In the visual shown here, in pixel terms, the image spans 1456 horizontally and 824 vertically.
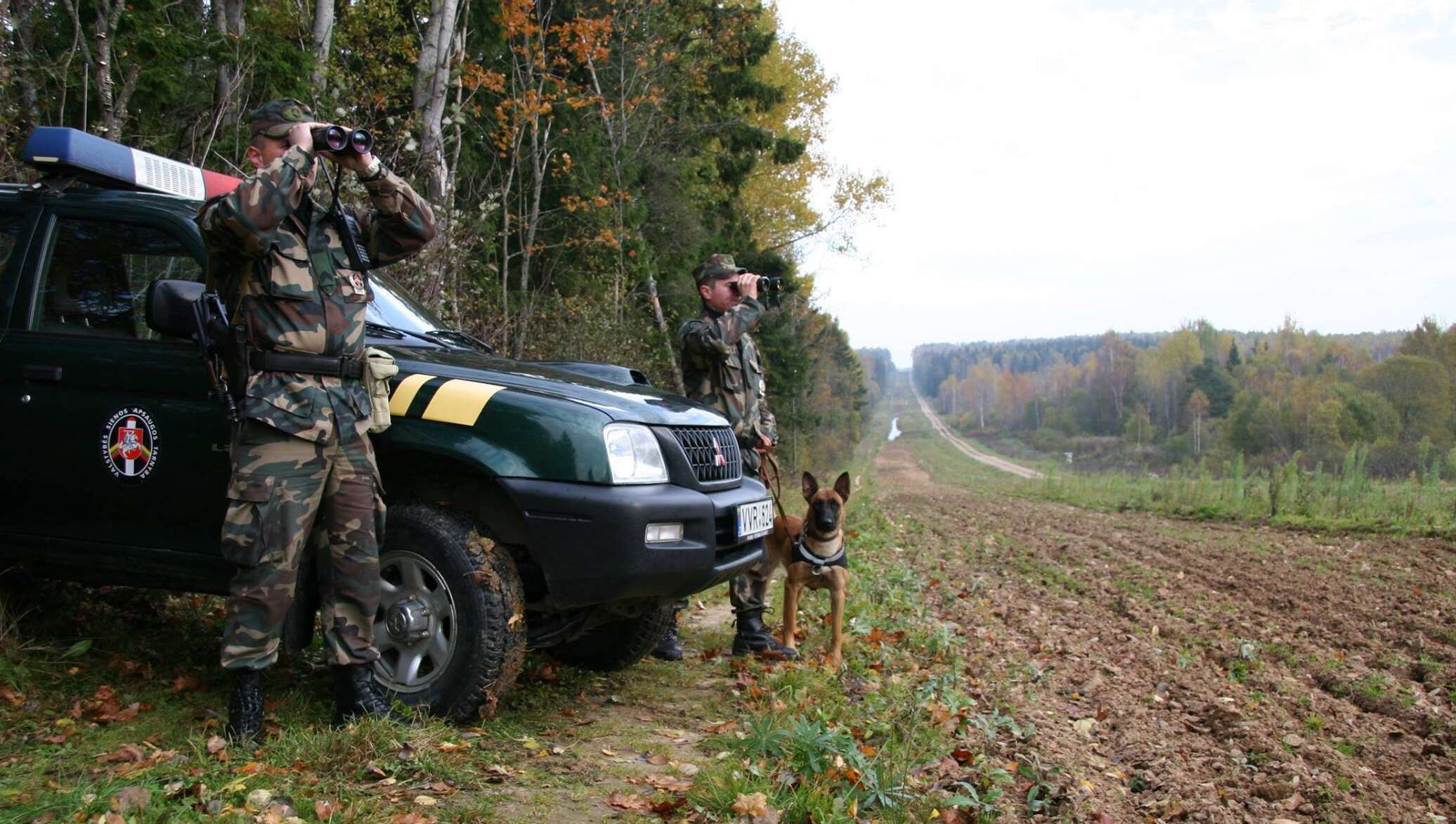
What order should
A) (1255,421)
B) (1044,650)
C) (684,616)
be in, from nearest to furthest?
(1044,650) → (684,616) → (1255,421)

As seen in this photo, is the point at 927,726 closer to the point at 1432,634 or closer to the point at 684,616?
the point at 684,616

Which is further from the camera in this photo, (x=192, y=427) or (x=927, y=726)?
(x=927, y=726)

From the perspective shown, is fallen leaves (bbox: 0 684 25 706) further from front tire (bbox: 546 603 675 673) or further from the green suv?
front tire (bbox: 546 603 675 673)

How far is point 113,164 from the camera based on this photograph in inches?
161

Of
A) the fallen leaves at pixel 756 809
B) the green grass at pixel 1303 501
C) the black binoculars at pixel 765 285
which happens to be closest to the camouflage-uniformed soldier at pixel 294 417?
the fallen leaves at pixel 756 809

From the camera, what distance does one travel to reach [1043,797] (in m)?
3.58

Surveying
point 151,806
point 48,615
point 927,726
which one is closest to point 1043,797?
point 927,726

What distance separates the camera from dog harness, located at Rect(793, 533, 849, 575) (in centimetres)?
561

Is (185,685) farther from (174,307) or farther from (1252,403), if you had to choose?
(1252,403)

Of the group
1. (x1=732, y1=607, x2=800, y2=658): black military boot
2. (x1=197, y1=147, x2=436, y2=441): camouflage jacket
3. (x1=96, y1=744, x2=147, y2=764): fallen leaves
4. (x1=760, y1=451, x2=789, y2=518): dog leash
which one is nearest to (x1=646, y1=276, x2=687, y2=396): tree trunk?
(x1=760, y1=451, x2=789, y2=518): dog leash

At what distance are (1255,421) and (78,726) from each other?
216ft

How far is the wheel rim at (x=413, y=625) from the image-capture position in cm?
364

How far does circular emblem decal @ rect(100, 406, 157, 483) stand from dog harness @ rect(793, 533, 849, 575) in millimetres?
3333

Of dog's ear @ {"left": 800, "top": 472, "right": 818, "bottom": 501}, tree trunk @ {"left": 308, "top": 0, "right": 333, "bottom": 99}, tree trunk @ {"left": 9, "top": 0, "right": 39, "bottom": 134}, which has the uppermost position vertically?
tree trunk @ {"left": 308, "top": 0, "right": 333, "bottom": 99}
